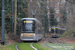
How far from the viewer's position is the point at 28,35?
75.4ft

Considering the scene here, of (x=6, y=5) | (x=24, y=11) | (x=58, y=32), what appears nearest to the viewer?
(x=6, y=5)

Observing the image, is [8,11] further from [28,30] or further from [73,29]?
[73,29]

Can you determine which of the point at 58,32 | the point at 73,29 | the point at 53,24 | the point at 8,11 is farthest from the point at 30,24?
the point at 53,24

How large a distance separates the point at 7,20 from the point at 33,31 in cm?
612

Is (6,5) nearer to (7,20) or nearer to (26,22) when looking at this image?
(7,20)

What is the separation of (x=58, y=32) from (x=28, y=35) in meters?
23.5

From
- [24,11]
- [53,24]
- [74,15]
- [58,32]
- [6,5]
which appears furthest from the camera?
[53,24]

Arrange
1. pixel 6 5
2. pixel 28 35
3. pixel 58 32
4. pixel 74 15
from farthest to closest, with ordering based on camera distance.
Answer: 1. pixel 58 32
2. pixel 74 15
3. pixel 6 5
4. pixel 28 35

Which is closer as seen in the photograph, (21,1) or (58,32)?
(21,1)

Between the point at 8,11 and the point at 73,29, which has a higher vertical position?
the point at 8,11

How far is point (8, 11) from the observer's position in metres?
26.3

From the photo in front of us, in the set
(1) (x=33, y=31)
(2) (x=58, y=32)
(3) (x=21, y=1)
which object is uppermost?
(3) (x=21, y=1)

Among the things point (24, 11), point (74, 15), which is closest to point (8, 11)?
point (24, 11)

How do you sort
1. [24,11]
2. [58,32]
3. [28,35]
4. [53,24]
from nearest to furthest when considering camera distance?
[28,35] → [24,11] → [58,32] → [53,24]
